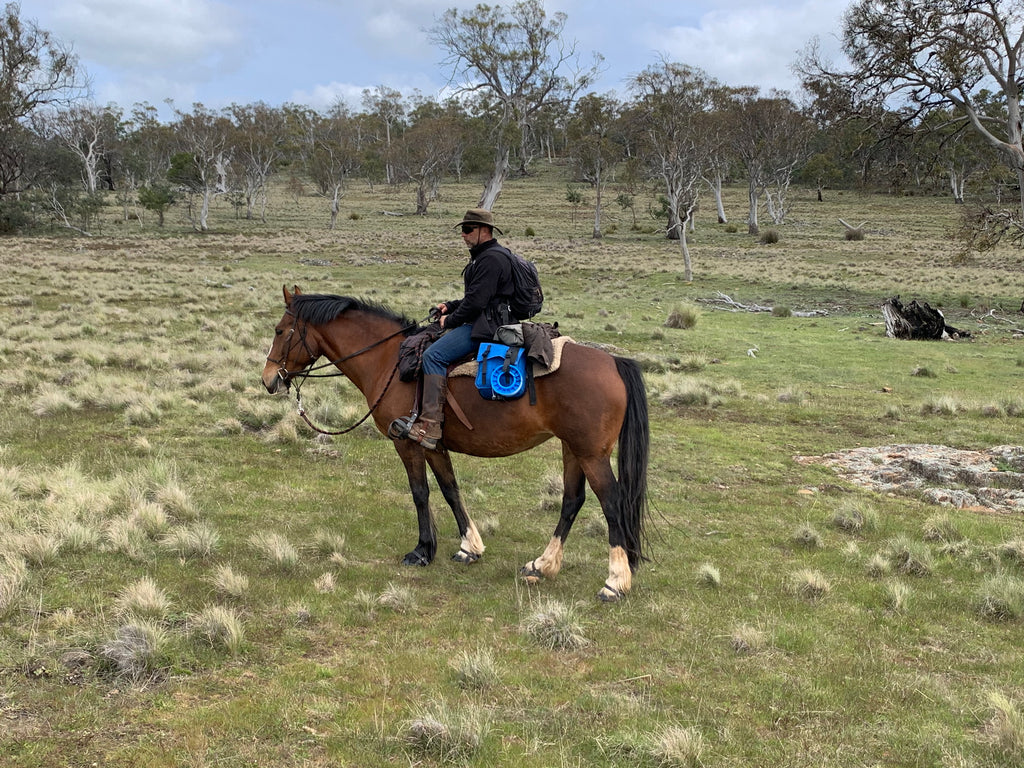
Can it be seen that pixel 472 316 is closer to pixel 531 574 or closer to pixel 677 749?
pixel 531 574

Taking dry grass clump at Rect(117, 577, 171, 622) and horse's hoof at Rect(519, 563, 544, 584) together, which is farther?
horse's hoof at Rect(519, 563, 544, 584)

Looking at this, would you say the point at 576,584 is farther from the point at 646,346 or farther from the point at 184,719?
the point at 646,346

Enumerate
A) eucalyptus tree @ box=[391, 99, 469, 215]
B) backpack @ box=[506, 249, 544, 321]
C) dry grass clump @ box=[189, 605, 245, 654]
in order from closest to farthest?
1. dry grass clump @ box=[189, 605, 245, 654]
2. backpack @ box=[506, 249, 544, 321]
3. eucalyptus tree @ box=[391, 99, 469, 215]

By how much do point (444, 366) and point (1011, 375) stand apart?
16251mm

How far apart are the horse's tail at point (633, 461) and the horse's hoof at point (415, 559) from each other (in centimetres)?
192

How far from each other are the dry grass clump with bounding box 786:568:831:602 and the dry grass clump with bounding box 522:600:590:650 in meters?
2.17

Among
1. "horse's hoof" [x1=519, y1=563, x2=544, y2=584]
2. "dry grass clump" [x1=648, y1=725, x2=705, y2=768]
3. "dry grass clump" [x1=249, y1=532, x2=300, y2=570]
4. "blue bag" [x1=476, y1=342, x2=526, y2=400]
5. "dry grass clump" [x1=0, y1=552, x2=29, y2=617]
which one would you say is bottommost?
"horse's hoof" [x1=519, y1=563, x2=544, y2=584]

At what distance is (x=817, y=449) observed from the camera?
1130 centimetres

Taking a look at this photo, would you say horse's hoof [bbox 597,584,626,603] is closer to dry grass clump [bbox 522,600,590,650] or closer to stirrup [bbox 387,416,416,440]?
dry grass clump [bbox 522,600,590,650]

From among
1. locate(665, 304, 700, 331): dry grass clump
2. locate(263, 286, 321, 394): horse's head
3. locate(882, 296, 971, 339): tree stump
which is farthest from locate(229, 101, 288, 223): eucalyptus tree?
locate(263, 286, 321, 394): horse's head

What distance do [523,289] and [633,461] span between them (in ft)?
6.12

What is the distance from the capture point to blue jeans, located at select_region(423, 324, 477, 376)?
6363 mm

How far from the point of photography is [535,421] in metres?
6.28

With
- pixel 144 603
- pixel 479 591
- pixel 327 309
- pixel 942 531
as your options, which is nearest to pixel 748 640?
pixel 479 591
